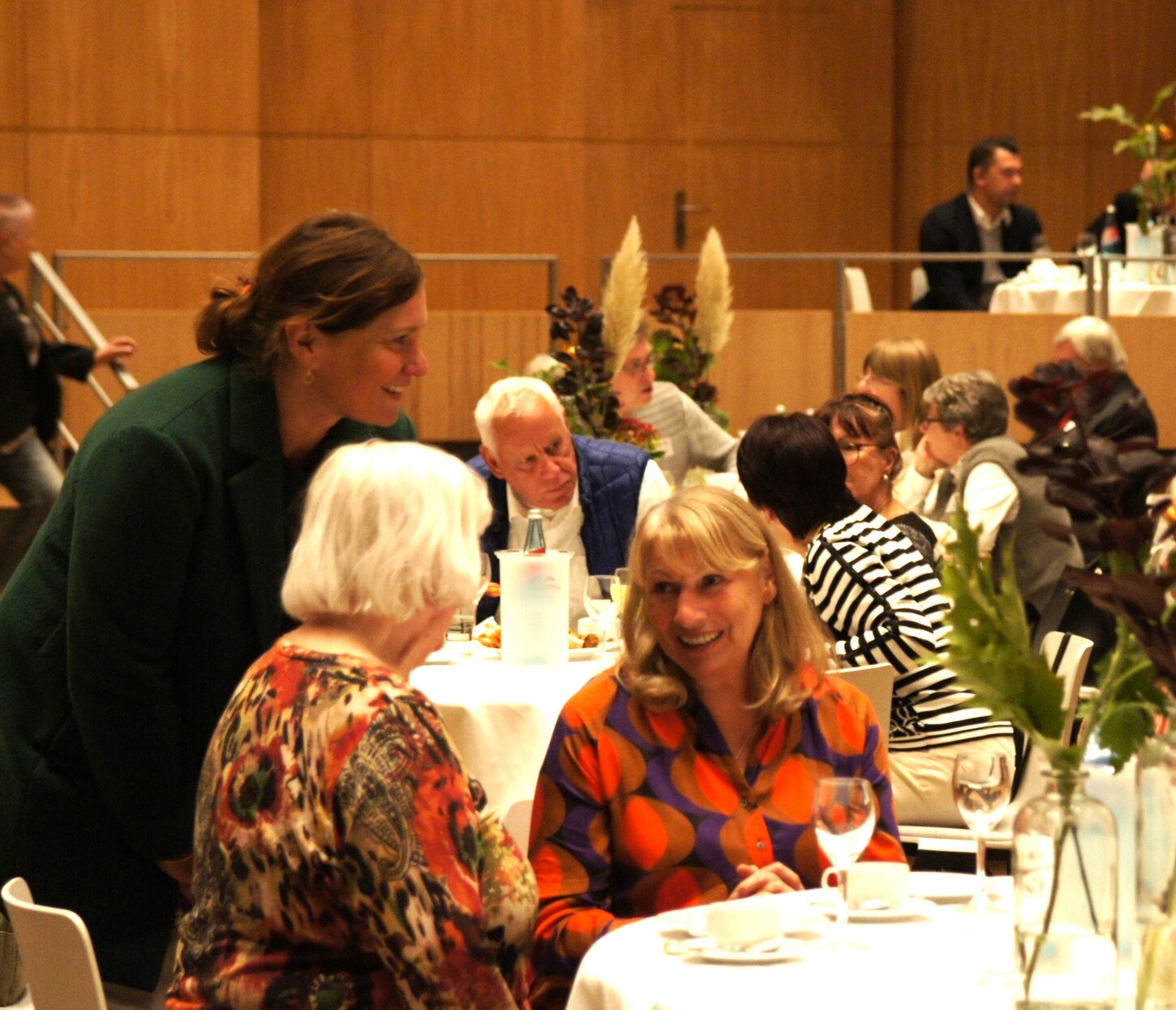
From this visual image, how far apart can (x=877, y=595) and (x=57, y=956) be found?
2.08 metres

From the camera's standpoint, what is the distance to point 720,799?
7.77ft

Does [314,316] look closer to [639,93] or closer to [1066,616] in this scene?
[1066,616]

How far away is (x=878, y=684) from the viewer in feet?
11.1

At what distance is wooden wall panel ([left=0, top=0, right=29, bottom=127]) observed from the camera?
9.69 metres

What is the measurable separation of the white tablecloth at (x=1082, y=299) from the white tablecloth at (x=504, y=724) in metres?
5.86

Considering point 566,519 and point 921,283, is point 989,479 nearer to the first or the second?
point 566,519

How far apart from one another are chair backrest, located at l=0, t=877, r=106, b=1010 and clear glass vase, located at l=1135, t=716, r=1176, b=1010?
1.05 meters

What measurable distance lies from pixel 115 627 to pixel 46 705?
0.19 meters

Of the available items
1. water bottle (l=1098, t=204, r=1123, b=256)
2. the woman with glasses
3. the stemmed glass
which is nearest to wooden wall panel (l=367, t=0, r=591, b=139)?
water bottle (l=1098, t=204, r=1123, b=256)

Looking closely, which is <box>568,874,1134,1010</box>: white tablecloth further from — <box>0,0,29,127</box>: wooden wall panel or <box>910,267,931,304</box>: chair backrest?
<box>0,0,29,127</box>: wooden wall panel

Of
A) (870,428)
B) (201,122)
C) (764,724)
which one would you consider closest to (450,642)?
(870,428)

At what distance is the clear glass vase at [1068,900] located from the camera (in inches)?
64.5

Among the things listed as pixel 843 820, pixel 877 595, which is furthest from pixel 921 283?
pixel 843 820

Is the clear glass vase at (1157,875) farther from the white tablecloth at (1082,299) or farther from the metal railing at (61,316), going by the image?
the white tablecloth at (1082,299)
